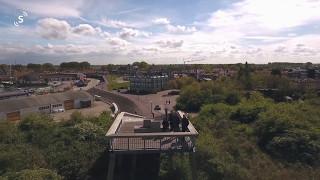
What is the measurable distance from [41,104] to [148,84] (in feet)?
108

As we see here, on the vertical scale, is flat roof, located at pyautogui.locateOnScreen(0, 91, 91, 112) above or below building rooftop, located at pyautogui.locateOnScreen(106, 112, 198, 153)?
below

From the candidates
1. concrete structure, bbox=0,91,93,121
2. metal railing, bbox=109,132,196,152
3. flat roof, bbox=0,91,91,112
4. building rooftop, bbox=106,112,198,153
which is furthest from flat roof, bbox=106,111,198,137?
flat roof, bbox=0,91,91,112

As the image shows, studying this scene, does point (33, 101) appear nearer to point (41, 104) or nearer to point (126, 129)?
point (41, 104)

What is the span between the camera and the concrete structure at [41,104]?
53750mm

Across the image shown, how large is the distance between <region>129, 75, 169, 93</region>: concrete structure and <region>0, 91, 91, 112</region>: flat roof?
2087 centimetres

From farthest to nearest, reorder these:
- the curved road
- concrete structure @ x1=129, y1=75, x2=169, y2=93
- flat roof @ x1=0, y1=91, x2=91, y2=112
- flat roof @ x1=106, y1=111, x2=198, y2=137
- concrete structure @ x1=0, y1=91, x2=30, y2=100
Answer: concrete structure @ x1=129, y1=75, x2=169, y2=93 < concrete structure @ x1=0, y1=91, x2=30, y2=100 < the curved road < flat roof @ x1=0, y1=91, x2=91, y2=112 < flat roof @ x1=106, y1=111, x2=198, y2=137

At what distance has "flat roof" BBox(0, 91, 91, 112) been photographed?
5434 cm

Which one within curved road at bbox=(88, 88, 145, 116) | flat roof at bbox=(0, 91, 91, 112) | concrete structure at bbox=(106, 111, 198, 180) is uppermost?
concrete structure at bbox=(106, 111, 198, 180)

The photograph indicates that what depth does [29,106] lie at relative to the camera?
Result: 57.2 meters

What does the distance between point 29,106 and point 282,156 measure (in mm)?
42943

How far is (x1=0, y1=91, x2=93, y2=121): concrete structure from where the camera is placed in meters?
53.8

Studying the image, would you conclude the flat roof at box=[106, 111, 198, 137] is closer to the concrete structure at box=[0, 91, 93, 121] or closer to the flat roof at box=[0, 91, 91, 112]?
the concrete structure at box=[0, 91, 93, 121]

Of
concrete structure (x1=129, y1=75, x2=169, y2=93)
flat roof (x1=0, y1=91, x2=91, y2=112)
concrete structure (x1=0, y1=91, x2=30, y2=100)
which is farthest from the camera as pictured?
concrete structure (x1=129, y1=75, x2=169, y2=93)

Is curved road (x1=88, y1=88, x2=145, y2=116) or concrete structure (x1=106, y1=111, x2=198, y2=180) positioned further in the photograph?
curved road (x1=88, y1=88, x2=145, y2=116)
